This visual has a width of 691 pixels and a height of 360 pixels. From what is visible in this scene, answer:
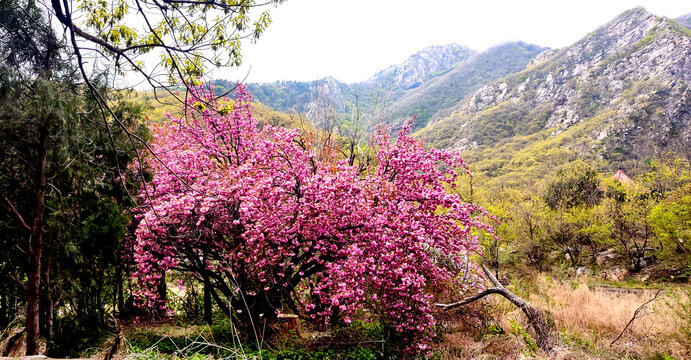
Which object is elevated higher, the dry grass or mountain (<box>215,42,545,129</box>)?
mountain (<box>215,42,545,129</box>)

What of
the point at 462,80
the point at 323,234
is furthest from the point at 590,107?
the point at 323,234

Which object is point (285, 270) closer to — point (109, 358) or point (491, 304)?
point (109, 358)

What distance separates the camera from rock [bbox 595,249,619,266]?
19.6 m

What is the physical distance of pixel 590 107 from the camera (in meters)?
68.8

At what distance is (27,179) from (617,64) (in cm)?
10083

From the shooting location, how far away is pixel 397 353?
6.39 m

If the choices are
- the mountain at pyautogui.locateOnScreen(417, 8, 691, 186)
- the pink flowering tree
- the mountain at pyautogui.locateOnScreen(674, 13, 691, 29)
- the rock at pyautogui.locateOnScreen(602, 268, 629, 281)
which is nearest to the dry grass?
the pink flowering tree

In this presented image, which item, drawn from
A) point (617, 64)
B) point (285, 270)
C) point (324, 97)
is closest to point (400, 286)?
point (285, 270)

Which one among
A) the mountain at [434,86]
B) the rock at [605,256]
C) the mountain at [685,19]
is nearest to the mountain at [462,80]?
the mountain at [434,86]

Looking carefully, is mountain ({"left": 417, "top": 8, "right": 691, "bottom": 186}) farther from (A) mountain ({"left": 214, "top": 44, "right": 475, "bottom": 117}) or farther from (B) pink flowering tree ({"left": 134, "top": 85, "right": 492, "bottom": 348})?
(B) pink flowering tree ({"left": 134, "top": 85, "right": 492, "bottom": 348})

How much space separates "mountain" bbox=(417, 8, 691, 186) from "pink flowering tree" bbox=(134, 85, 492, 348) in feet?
140

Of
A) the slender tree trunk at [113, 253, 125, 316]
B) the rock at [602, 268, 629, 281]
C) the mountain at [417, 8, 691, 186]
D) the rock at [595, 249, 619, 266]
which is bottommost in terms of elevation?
the rock at [602, 268, 629, 281]

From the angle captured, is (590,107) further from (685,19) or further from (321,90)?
(685,19)

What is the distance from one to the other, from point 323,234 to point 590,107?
82.0 m
